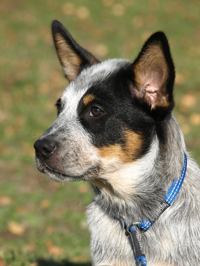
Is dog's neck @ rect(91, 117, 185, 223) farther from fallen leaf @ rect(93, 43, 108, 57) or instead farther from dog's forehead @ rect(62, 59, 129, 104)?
fallen leaf @ rect(93, 43, 108, 57)

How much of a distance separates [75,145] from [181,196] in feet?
3.00

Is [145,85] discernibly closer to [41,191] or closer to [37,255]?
[37,255]

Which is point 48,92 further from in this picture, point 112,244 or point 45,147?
point 45,147

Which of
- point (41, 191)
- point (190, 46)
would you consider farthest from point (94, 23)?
point (41, 191)

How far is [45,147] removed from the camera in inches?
203

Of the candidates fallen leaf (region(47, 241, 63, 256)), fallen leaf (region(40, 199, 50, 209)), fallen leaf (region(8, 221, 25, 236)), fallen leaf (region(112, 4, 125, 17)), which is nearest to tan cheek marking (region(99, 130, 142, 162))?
fallen leaf (region(47, 241, 63, 256))

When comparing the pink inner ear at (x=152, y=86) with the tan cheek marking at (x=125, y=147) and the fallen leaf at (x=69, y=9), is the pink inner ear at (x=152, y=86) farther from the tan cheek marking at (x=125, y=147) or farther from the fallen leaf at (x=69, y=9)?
the fallen leaf at (x=69, y=9)

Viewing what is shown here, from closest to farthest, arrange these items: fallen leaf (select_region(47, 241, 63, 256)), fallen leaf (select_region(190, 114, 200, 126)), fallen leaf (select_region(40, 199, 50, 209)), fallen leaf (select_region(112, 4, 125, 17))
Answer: fallen leaf (select_region(47, 241, 63, 256)) < fallen leaf (select_region(40, 199, 50, 209)) < fallen leaf (select_region(190, 114, 200, 126)) < fallen leaf (select_region(112, 4, 125, 17))

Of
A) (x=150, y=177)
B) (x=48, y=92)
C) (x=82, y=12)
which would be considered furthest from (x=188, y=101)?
(x=150, y=177)

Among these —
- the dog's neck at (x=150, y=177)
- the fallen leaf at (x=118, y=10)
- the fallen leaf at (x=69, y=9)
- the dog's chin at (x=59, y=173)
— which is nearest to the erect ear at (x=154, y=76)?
the dog's neck at (x=150, y=177)

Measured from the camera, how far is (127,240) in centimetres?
546

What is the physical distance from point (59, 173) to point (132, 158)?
1.86 feet

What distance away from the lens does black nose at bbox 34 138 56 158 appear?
5148 millimetres

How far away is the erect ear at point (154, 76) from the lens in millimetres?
5118
